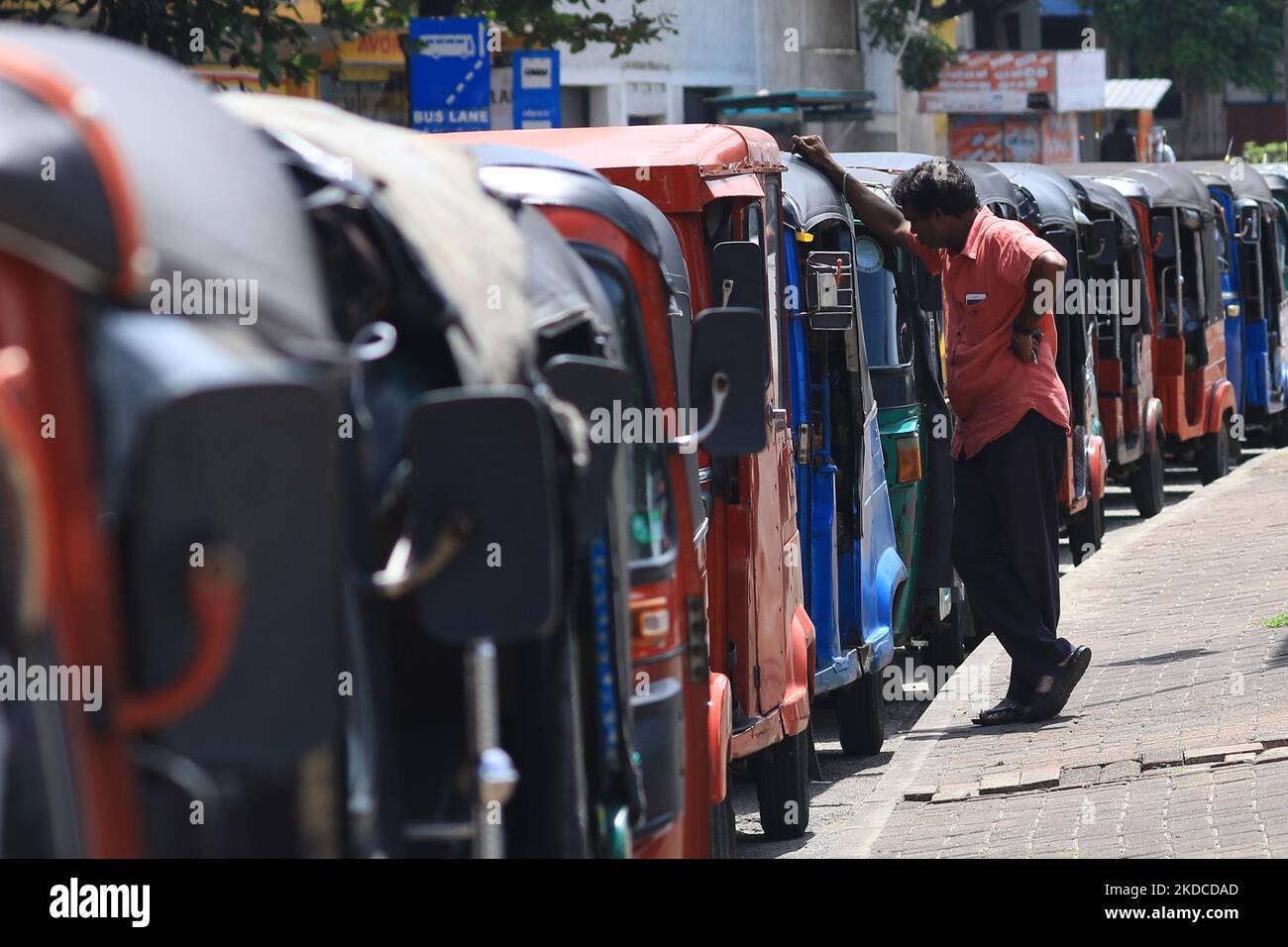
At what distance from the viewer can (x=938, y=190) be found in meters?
8.34

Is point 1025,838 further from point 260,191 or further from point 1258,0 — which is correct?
point 1258,0

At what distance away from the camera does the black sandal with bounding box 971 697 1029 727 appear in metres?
8.62

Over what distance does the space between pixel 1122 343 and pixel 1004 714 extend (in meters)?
7.96

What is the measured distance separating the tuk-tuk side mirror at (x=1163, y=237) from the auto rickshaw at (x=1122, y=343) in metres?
0.97

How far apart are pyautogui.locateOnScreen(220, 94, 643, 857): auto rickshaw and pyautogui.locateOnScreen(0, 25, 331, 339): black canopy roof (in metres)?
0.43

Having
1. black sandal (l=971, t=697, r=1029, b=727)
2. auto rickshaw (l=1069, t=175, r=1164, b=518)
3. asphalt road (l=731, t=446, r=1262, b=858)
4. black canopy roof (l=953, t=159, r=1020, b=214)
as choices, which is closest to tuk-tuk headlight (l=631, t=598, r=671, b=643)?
asphalt road (l=731, t=446, r=1262, b=858)

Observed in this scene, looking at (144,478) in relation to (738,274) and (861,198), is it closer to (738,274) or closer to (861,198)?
(738,274)

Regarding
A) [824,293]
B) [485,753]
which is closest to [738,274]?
[824,293]

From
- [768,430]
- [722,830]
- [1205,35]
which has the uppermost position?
[1205,35]

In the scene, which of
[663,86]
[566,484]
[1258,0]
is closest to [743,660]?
[566,484]

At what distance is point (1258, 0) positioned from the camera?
172 feet

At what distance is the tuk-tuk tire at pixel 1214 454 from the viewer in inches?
737

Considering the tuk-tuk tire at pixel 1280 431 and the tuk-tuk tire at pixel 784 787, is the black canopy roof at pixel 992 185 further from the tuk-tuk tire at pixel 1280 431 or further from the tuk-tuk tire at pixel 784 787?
the tuk-tuk tire at pixel 1280 431

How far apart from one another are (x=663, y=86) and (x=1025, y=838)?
28.7 m
